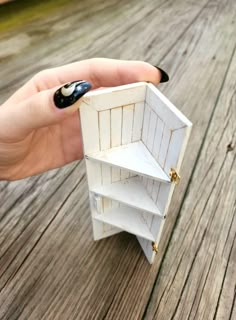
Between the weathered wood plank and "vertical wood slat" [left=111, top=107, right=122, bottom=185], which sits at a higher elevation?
"vertical wood slat" [left=111, top=107, right=122, bottom=185]

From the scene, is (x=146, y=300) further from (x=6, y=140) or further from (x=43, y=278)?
(x=6, y=140)

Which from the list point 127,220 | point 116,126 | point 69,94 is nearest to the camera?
point 69,94

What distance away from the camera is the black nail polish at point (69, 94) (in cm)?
44

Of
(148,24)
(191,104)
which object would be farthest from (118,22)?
(191,104)

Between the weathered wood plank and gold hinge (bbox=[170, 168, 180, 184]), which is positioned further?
the weathered wood plank

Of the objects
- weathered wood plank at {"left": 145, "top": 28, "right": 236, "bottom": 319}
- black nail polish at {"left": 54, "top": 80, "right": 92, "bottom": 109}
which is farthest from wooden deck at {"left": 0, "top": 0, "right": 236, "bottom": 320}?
black nail polish at {"left": 54, "top": 80, "right": 92, "bottom": 109}

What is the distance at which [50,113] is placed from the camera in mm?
457

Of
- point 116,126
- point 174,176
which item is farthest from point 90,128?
point 174,176

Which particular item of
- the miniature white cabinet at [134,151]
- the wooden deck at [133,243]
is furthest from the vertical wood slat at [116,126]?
the wooden deck at [133,243]

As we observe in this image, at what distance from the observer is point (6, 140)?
1.91 ft

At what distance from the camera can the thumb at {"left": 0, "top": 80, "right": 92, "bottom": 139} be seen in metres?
0.44

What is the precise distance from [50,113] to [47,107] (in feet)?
0.04

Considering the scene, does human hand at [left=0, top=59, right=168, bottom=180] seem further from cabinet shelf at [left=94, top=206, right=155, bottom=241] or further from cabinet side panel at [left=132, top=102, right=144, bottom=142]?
cabinet shelf at [left=94, top=206, right=155, bottom=241]

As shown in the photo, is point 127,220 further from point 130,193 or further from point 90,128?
point 90,128
